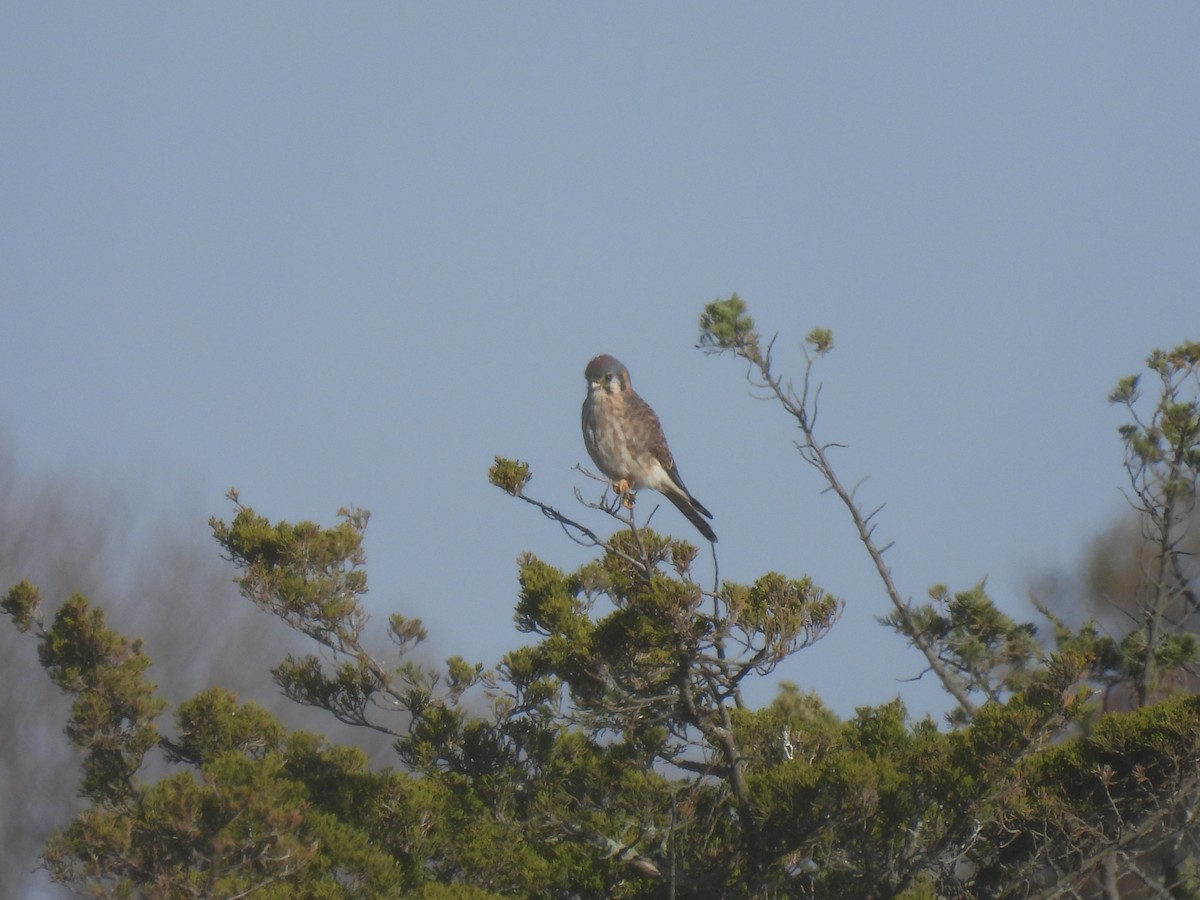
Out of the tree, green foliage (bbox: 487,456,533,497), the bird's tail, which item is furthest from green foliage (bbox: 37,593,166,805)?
the bird's tail

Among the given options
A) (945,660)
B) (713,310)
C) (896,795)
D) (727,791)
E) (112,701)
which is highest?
(713,310)

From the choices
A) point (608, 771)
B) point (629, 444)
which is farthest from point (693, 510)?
point (608, 771)

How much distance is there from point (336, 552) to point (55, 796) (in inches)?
467

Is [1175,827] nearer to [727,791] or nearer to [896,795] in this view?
[896,795]

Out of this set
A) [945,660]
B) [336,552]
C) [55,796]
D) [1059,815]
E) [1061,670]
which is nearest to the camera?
[1061,670]

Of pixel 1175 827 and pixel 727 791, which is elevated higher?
pixel 727 791

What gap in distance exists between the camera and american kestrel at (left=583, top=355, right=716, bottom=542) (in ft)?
25.0

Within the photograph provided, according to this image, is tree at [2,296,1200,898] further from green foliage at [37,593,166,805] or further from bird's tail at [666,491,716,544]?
bird's tail at [666,491,716,544]

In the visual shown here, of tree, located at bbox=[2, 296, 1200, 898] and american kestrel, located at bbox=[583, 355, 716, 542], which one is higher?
american kestrel, located at bbox=[583, 355, 716, 542]

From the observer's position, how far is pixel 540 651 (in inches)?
219

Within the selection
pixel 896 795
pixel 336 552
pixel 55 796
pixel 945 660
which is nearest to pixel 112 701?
pixel 336 552

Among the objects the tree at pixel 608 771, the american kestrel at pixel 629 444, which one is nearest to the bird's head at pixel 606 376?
the american kestrel at pixel 629 444

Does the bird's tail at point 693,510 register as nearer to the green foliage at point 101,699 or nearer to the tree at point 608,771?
the tree at point 608,771

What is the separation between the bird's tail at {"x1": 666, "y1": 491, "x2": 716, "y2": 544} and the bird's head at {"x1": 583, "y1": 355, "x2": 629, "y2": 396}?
63cm
